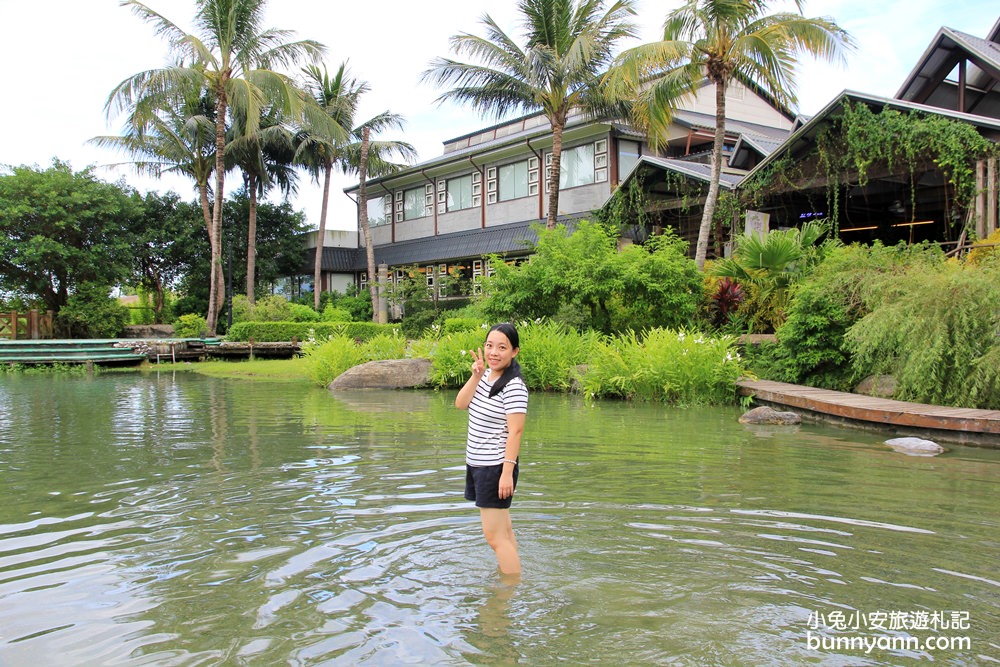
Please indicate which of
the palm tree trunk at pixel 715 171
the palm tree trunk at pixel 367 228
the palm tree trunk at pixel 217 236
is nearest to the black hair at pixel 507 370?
the palm tree trunk at pixel 715 171

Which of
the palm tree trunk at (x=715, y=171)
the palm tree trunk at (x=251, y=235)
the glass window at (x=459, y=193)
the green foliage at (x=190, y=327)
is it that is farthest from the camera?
the palm tree trunk at (x=251, y=235)

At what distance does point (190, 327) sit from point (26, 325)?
598 centimetres

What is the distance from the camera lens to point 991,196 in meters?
16.3

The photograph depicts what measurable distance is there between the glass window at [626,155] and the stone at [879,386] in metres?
18.0

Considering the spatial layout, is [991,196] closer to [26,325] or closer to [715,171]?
[715,171]

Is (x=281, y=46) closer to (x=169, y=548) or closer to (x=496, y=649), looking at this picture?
(x=169, y=548)

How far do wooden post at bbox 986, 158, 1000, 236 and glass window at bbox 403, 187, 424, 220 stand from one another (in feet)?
87.8

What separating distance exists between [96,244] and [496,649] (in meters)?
33.3

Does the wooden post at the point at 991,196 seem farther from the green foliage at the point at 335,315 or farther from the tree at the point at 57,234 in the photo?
the tree at the point at 57,234

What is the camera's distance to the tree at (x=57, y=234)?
29625 mm

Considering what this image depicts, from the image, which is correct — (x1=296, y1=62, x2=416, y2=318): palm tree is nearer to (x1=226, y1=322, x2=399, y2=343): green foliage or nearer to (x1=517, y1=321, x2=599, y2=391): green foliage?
(x1=226, y1=322, x2=399, y2=343): green foliage

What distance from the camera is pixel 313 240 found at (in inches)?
1711

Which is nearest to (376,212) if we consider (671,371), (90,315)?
(90,315)

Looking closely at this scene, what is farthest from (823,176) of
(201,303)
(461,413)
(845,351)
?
(201,303)
